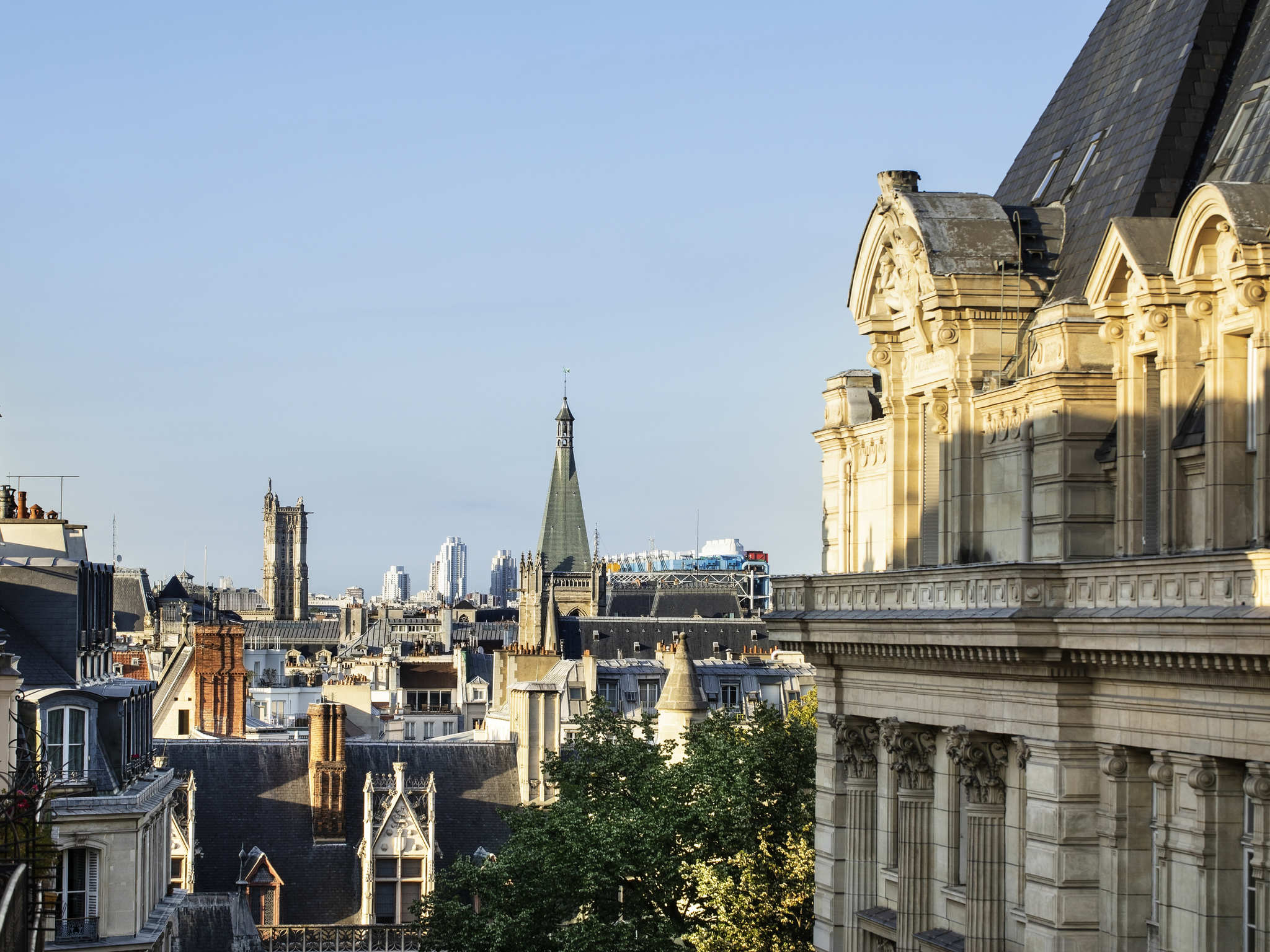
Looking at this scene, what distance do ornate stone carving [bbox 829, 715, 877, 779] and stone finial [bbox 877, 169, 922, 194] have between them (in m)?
9.42

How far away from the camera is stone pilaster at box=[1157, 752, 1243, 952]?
25.7 m

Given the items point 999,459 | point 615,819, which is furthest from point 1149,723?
point 615,819

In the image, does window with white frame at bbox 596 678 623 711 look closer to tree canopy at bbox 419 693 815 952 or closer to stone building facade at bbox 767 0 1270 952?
tree canopy at bbox 419 693 815 952

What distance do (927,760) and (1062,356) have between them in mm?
8081

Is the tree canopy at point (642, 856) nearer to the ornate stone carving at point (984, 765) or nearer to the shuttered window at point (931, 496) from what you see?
the shuttered window at point (931, 496)

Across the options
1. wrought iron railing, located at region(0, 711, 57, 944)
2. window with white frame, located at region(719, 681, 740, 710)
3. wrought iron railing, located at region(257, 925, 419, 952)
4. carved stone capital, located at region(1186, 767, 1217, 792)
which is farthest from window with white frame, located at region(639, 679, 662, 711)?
carved stone capital, located at region(1186, 767, 1217, 792)

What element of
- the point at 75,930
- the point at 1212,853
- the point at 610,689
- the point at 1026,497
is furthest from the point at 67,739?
the point at 610,689

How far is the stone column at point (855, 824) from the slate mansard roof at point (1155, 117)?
29.0 feet

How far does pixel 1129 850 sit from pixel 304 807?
54726mm

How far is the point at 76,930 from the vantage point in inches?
1800

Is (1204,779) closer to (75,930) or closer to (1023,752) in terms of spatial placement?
(1023,752)

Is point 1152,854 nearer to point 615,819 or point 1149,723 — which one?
point 1149,723

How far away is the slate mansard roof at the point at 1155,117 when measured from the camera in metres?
31.8

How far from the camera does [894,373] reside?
36812 millimetres
